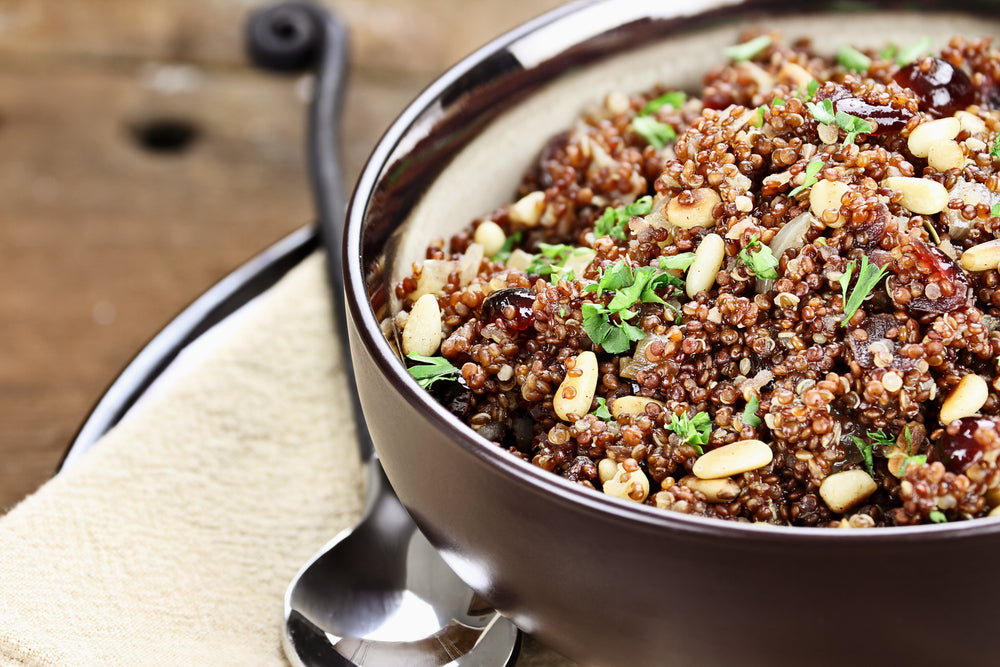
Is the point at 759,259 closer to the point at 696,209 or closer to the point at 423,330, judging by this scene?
the point at 696,209

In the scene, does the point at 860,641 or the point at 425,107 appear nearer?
the point at 860,641

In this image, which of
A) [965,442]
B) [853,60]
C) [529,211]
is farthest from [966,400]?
[853,60]

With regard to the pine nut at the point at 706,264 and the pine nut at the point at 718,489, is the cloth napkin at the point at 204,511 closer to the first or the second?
the pine nut at the point at 718,489

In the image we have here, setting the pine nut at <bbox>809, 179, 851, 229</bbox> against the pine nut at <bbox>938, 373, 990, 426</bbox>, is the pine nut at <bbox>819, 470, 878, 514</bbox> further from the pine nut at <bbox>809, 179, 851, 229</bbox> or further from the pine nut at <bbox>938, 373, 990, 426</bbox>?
the pine nut at <bbox>809, 179, 851, 229</bbox>

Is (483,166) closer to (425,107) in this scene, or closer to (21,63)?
(425,107)

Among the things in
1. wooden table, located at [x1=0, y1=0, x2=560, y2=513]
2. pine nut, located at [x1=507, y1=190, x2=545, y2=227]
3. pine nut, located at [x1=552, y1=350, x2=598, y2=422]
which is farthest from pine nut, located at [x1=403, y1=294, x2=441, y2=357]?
wooden table, located at [x1=0, y1=0, x2=560, y2=513]

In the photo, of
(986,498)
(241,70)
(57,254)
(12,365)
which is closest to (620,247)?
(986,498)
